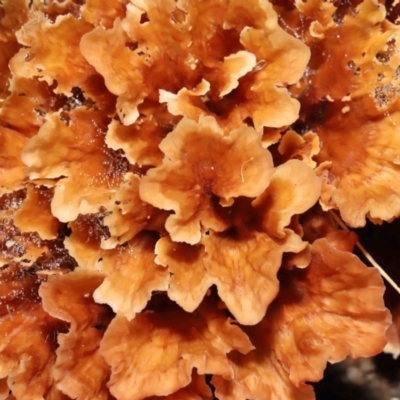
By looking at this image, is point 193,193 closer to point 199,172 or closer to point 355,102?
point 199,172

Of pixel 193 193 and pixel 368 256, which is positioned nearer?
pixel 193 193

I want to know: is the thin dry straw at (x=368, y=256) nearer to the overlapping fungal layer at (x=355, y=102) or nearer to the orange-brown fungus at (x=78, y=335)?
the overlapping fungal layer at (x=355, y=102)

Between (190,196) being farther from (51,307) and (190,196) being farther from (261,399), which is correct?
(261,399)

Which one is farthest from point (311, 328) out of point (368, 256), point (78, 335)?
point (78, 335)

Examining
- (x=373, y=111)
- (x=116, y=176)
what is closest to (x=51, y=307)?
(x=116, y=176)

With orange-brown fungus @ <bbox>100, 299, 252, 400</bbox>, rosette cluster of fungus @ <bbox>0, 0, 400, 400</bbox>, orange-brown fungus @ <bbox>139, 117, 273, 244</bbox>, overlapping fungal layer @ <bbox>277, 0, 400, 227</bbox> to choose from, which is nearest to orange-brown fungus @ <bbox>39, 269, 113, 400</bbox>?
rosette cluster of fungus @ <bbox>0, 0, 400, 400</bbox>

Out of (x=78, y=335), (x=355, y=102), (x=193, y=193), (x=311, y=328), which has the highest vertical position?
(x=355, y=102)

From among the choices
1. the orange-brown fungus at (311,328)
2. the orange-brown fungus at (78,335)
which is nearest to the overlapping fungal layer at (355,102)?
the orange-brown fungus at (311,328)

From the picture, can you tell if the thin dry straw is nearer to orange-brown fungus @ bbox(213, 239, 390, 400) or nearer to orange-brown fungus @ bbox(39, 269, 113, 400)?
orange-brown fungus @ bbox(213, 239, 390, 400)
